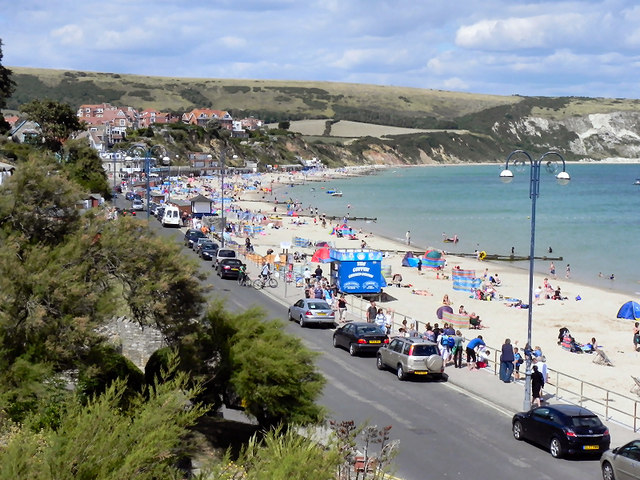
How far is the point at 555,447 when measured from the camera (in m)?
16.3

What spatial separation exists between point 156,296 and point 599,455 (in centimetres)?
946

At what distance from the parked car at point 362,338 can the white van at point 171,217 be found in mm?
39087

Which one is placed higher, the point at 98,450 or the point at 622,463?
the point at 98,450

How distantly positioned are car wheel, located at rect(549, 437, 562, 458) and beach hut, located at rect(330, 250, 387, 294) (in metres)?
20.4

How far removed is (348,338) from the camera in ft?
85.3

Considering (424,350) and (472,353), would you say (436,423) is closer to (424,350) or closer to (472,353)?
(424,350)

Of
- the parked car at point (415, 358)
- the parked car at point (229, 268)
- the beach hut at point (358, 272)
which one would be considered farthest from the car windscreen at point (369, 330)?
the parked car at point (229, 268)

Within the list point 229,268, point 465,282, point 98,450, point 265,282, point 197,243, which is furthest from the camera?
point 197,243

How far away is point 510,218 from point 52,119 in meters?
50.9

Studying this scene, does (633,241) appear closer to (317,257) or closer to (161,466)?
(317,257)

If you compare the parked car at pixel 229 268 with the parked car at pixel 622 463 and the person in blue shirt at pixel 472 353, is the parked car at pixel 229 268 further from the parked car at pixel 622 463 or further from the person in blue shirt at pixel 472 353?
the parked car at pixel 622 463

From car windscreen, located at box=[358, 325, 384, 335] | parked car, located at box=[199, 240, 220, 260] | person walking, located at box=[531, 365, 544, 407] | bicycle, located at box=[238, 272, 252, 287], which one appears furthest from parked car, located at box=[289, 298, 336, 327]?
parked car, located at box=[199, 240, 220, 260]

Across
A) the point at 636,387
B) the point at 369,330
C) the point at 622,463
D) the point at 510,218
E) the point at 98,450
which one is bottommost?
the point at 510,218

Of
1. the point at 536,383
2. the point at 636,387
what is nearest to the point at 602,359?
the point at 636,387
